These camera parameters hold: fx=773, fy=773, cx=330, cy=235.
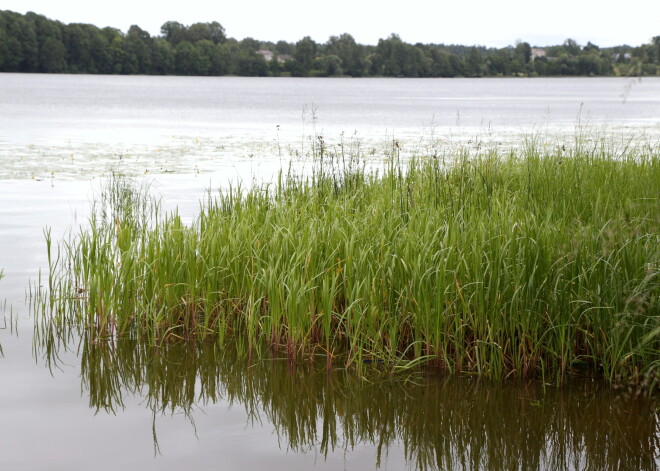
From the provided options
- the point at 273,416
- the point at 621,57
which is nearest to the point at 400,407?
the point at 273,416

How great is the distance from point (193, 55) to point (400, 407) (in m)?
140

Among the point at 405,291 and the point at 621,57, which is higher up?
the point at 621,57

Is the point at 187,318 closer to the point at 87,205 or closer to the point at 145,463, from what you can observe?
the point at 145,463

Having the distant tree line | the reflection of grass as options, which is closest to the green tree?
the distant tree line

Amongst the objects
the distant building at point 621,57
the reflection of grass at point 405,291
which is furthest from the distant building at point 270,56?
the distant building at point 621,57

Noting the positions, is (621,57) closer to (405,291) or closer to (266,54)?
(405,291)

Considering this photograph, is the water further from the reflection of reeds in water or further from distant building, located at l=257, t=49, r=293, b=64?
distant building, located at l=257, t=49, r=293, b=64

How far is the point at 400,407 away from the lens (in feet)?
17.8

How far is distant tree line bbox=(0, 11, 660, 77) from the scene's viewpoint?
117438 mm

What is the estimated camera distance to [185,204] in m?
13.1

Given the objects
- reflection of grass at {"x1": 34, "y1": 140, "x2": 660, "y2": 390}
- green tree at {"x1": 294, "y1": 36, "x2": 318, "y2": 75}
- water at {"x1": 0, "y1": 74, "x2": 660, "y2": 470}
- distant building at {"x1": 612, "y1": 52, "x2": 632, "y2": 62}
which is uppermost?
green tree at {"x1": 294, "y1": 36, "x2": 318, "y2": 75}

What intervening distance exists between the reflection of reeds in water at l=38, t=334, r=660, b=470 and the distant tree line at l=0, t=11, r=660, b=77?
102441 mm

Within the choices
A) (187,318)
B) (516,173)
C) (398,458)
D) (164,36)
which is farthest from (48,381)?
(164,36)

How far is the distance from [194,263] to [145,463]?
2223 millimetres
